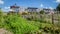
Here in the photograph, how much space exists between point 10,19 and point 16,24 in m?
0.73

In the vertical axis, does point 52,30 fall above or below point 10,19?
below

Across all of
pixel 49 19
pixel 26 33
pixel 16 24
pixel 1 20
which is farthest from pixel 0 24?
pixel 49 19

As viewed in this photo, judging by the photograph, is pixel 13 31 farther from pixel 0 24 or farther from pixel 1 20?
pixel 1 20

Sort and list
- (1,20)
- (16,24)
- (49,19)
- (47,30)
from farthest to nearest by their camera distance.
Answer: (49,19)
(1,20)
(47,30)
(16,24)

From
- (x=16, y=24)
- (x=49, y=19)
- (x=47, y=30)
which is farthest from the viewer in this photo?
(x=49, y=19)

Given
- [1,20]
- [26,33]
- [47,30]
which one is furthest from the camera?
[1,20]

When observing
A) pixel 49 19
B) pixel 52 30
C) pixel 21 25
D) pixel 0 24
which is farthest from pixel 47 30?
pixel 49 19

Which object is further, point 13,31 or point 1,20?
point 1,20

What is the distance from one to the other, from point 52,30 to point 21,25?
1711 mm

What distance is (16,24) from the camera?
985 cm

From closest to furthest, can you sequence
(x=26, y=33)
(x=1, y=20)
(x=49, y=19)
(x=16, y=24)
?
(x=26, y=33) < (x=16, y=24) < (x=1, y=20) < (x=49, y=19)

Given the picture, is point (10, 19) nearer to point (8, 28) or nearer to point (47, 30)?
point (8, 28)

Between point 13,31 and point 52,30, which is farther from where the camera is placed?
point 52,30

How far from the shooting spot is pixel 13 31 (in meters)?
9.42
